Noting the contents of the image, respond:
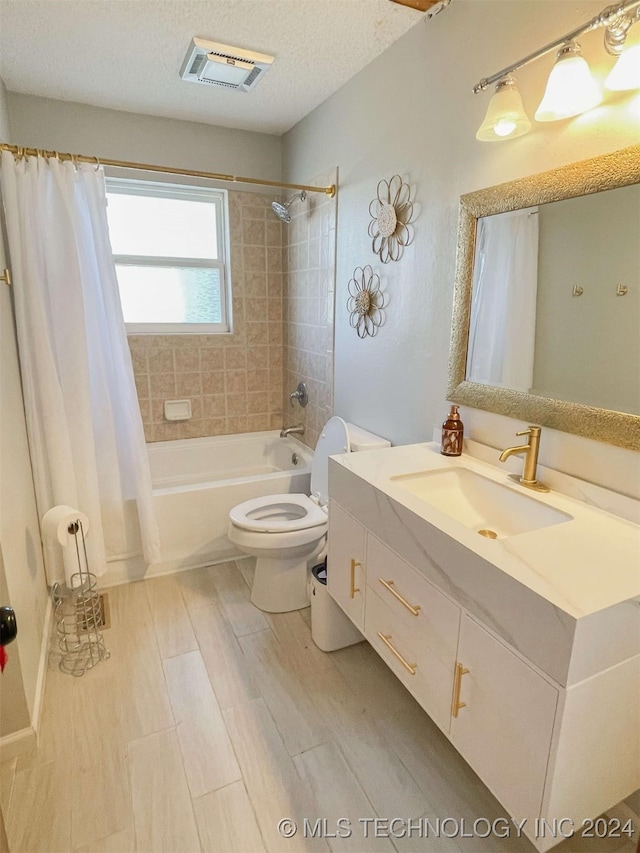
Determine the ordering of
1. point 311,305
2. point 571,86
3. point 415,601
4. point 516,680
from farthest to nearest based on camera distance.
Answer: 1. point 311,305
2. point 415,601
3. point 571,86
4. point 516,680

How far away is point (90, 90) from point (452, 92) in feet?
5.97

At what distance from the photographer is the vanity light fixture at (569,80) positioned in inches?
40.8

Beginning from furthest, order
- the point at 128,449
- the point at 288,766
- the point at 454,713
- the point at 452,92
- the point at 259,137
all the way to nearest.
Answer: the point at 259,137 → the point at 128,449 → the point at 452,92 → the point at 288,766 → the point at 454,713

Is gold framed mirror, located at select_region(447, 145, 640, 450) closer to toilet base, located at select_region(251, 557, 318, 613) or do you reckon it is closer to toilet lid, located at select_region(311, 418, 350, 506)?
toilet lid, located at select_region(311, 418, 350, 506)

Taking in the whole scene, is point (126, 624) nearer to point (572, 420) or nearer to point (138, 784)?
point (138, 784)

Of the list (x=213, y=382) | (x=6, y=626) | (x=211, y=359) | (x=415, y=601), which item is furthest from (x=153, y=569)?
(x=6, y=626)

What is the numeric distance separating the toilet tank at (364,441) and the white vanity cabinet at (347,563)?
0.48 metres

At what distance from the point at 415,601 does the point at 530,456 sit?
54cm

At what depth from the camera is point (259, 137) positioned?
294 centimetres

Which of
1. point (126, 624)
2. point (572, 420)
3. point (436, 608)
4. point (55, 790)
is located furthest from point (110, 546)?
point (572, 420)

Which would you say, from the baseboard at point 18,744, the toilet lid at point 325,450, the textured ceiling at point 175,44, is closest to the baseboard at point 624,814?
the toilet lid at point 325,450

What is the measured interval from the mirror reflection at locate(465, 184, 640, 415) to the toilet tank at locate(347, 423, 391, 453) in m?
0.58

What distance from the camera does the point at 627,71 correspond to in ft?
3.43

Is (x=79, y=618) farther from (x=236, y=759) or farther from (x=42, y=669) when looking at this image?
(x=236, y=759)
